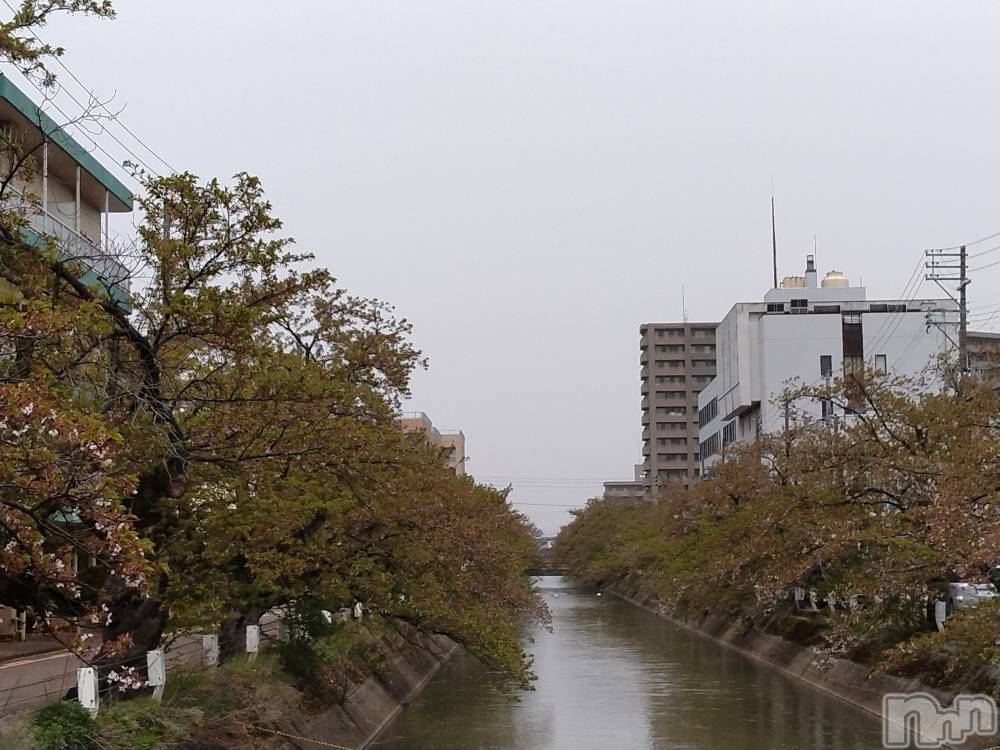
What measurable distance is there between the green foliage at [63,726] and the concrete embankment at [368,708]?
6.80 metres

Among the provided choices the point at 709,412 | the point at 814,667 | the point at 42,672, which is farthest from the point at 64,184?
the point at 709,412

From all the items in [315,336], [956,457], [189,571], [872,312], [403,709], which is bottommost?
[403,709]

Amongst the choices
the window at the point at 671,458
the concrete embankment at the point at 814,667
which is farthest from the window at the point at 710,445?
the concrete embankment at the point at 814,667

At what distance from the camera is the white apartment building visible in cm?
8588

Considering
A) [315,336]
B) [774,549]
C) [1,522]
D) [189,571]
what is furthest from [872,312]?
[1,522]

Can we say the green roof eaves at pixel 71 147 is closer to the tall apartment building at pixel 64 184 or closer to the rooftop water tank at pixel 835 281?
the tall apartment building at pixel 64 184

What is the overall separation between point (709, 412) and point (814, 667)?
71.7 meters

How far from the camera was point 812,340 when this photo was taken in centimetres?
8738

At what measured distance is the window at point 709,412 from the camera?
104 meters

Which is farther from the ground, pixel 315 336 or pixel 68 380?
pixel 315 336

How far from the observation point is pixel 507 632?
23.1 metres

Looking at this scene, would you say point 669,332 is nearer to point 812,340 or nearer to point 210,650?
point 812,340

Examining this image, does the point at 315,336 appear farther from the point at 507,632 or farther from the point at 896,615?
the point at 896,615

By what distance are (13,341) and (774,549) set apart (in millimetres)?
26321
